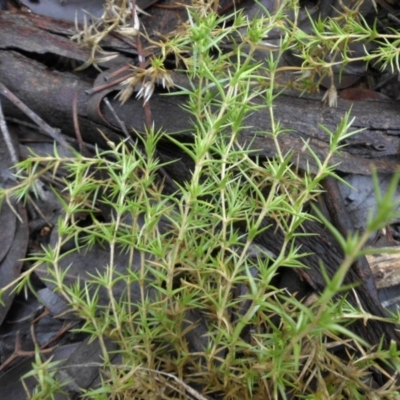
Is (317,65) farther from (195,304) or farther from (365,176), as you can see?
(195,304)

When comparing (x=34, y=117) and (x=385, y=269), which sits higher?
(x=34, y=117)

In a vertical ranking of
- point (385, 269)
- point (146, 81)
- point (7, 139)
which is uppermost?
point (146, 81)

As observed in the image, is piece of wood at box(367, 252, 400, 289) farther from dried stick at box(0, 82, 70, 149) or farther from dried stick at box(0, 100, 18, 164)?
dried stick at box(0, 100, 18, 164)

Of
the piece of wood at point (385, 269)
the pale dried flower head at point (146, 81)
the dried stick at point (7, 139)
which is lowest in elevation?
the piece of wood at point (385, 269)

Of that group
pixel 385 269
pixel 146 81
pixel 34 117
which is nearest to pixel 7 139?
pixel 34 117

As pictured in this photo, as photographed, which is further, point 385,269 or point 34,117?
point 34,117

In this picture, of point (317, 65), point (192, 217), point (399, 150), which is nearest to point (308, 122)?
point (317, 65)

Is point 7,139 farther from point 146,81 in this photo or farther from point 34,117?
point 146,81

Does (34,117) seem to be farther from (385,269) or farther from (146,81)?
(385,269)

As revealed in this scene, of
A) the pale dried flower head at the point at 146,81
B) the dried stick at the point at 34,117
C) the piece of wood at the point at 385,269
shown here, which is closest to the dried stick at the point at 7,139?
the dried stick at the point at 34,117

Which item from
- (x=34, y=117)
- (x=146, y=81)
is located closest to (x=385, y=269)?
(x=146, y=81)

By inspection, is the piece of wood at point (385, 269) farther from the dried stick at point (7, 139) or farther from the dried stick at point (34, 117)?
the dried stick at point (7, 139)
